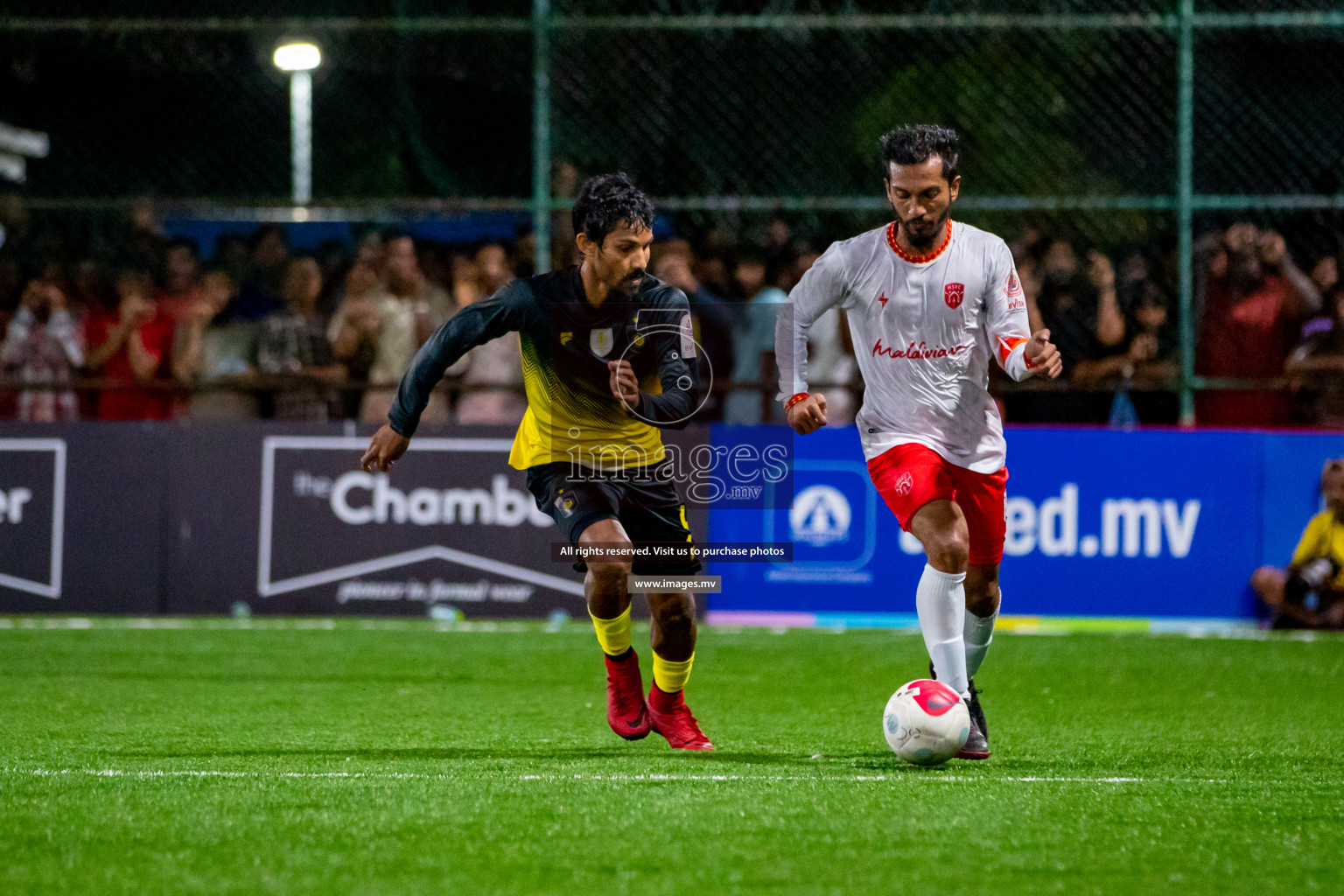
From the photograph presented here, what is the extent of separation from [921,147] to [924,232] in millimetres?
310

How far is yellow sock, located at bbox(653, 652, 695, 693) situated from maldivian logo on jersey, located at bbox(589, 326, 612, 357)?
113cm

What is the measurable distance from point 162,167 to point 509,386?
386 cm

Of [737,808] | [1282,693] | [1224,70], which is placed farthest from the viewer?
[1224,70]

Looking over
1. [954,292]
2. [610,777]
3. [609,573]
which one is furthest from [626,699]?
[954,292]

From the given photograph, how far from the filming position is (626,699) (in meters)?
6.14

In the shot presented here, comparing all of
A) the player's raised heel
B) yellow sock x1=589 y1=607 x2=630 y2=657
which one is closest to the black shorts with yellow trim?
yellow sock x1=589 y1=607 x2=630 y2=657

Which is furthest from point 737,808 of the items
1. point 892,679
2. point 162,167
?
point 162,167

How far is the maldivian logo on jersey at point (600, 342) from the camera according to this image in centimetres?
608

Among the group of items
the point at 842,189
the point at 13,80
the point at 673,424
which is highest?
the point at 13,80

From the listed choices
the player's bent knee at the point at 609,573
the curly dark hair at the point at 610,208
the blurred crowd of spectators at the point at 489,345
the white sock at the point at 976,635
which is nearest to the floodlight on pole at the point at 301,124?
the blurred crowd of spectators at the point at 489,345

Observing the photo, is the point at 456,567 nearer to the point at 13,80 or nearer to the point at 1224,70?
the point at 13,80

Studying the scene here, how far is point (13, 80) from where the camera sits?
12289 mm

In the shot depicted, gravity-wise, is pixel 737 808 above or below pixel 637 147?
below

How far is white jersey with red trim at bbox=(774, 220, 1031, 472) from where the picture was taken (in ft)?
19.5
